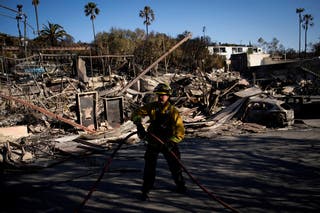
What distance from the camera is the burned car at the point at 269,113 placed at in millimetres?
11320

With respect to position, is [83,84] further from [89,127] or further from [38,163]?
[38,163]

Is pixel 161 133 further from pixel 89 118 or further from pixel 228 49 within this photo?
pixel 228 49

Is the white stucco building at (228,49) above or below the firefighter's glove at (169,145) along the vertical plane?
above

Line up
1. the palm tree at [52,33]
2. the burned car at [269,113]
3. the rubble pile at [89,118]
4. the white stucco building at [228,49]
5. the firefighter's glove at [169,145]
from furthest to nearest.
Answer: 1. the white stucco building at [228,49]
2. the palm tree at [52,33]
3. the burned car at [269,113]
4. the rubble pile at [89,118]
5. the firefighter's glove at [169,145]

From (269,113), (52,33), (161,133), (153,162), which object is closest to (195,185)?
(153,162)

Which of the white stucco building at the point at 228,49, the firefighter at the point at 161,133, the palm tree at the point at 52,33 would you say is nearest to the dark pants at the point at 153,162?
the firefighter at the point at 161,133

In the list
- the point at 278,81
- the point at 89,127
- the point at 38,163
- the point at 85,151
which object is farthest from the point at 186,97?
the point at 278,81

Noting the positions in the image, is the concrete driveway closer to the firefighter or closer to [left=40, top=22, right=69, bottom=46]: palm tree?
the firefighter

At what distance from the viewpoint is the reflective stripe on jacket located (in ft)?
14.5

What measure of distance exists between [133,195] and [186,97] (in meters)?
11.0

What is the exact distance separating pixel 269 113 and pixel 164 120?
8.92 meters

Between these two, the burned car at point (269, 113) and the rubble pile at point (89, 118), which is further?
the burned car at point (269, 113)

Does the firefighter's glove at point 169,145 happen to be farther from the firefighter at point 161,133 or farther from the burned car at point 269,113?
the burned car at point 269,113

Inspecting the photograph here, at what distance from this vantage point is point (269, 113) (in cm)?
1162
